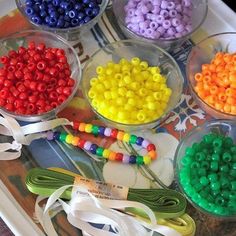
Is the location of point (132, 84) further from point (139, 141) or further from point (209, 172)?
point (209, 172)

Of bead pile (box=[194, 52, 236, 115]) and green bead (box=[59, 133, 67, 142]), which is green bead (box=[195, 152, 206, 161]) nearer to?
bead pile (box=[194, 52, 236, 115])

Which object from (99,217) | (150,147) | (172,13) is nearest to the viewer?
(99,217)

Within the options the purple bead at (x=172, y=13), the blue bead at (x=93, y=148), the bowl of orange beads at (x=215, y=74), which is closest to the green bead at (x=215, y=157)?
the bowl of orange beads at (x=215, y=74)

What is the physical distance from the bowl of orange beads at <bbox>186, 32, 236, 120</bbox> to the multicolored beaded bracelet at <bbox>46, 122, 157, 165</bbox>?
14 cm

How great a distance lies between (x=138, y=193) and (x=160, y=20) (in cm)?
36

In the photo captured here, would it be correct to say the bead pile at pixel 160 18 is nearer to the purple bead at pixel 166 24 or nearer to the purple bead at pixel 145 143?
the purple bead at pixel 166 24

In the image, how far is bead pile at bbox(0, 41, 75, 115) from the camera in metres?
1.02

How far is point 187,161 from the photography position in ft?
3.15

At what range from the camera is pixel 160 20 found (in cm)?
110

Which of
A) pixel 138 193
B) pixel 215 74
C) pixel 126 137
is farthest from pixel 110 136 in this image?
pixel 215 74

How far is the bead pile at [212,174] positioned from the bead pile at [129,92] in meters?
0.11

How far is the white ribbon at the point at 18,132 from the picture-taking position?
3.22ft

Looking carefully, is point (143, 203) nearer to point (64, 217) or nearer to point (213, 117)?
point (64, 217)

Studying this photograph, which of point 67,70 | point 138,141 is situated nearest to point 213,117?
point 138,141
